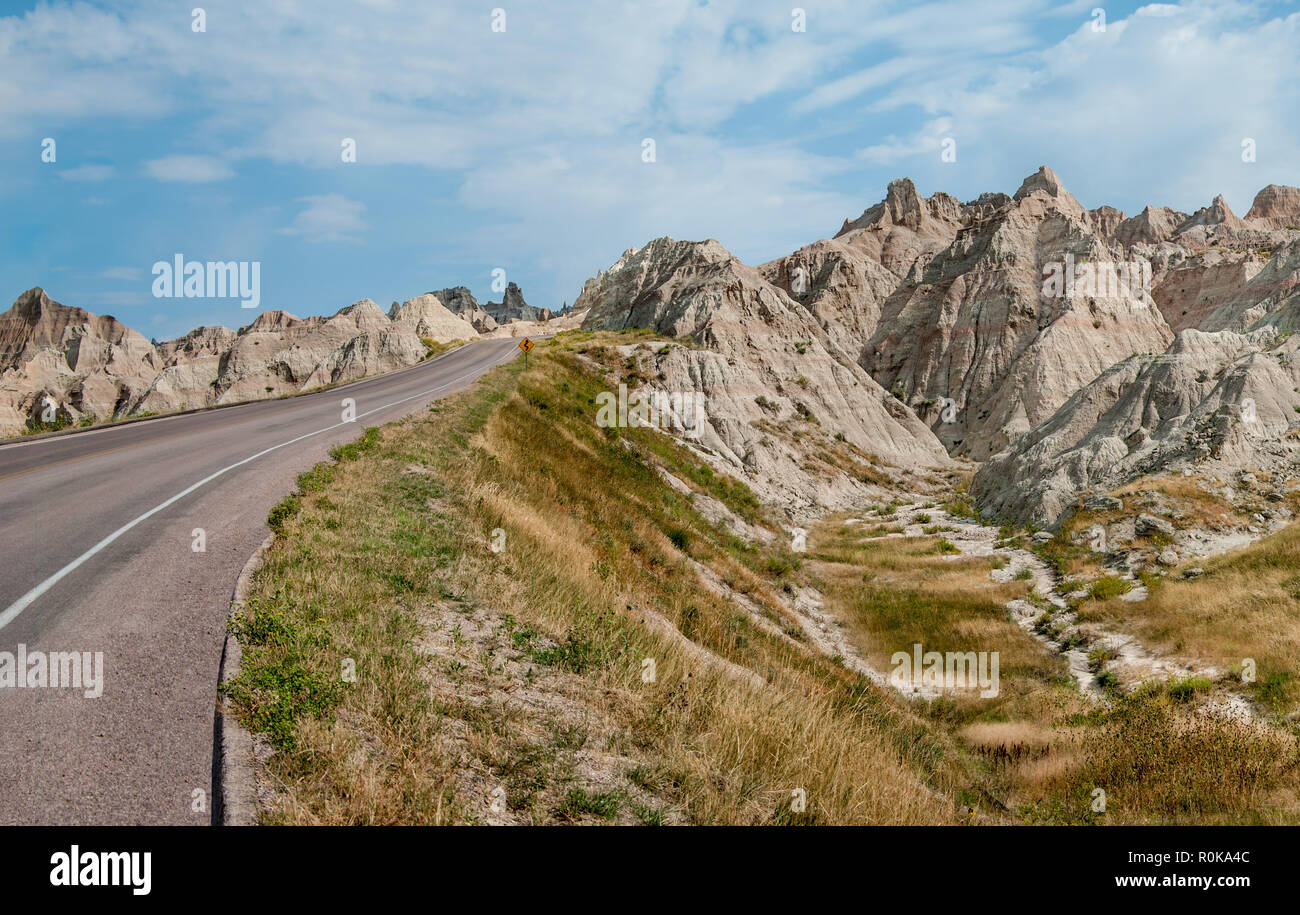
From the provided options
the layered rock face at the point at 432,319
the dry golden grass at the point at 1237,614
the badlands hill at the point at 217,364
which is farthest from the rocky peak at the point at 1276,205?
the badlands hill at the point at 217,364

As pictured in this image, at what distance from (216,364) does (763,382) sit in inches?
2662

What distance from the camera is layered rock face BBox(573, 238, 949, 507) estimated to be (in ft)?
136

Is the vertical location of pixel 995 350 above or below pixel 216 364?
below

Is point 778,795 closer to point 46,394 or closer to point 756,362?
point 756,362

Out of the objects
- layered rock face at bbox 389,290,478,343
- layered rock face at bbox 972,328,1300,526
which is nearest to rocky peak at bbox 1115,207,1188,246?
layered rock face at bbox 972,328,1300,526

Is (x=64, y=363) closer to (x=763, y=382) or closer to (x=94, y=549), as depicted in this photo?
(x=763, y=382)

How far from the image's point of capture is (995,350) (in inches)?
2613

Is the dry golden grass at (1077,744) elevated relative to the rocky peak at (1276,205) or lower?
lower

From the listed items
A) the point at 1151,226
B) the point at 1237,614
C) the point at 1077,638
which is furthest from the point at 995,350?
the point at 1151,226

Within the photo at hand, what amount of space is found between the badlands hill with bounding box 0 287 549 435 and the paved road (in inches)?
1234

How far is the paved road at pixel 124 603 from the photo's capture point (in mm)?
4125

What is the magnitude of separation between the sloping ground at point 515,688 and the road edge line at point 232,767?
0.39ft

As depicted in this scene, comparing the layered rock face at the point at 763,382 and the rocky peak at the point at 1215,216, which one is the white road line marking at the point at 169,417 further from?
the rocky peak at the point at 1215,216
